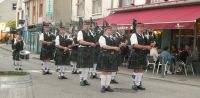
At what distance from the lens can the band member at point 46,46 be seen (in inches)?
697

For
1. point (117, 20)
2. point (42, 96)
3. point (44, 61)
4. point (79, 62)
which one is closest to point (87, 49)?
point (79, 62)

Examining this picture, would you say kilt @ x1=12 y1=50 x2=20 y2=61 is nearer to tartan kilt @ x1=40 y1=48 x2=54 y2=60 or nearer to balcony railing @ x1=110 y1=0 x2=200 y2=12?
tartan kilt @ x1=40 y1=48 x2=54 y2=60

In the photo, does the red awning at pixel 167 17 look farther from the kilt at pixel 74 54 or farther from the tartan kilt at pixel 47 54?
the tartan kilt at pixel 47 54

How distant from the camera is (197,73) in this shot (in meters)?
21.5

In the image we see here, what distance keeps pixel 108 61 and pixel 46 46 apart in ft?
18.4

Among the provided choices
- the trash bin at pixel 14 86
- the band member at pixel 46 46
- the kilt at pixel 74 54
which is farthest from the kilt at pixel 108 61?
the trash bin at pixel 14 86

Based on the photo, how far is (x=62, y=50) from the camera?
16672 millimetres

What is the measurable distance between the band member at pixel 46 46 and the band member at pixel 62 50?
46.7 inches

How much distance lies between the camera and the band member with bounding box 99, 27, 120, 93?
13.0 m

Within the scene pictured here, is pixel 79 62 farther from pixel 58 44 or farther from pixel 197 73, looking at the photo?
pixel 197 73

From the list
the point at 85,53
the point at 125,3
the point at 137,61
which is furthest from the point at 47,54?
the point at 125,3

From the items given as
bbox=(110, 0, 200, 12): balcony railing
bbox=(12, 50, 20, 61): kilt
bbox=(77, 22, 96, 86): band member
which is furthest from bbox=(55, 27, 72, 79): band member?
bbox=(110, 0, 200, 12): balcony railing

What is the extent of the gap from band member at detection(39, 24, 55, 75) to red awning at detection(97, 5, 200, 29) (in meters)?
5.18

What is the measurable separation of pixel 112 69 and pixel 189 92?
9.21 feet
